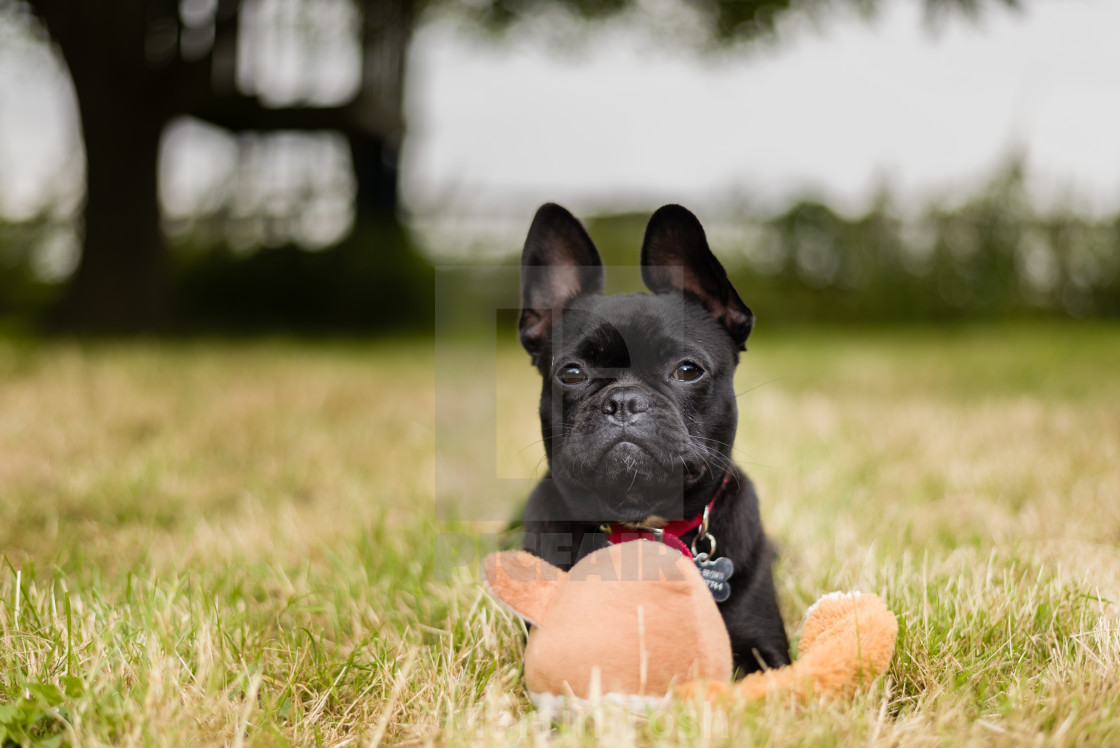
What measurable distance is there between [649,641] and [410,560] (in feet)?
3.94

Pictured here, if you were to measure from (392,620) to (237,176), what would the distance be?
30.5ft

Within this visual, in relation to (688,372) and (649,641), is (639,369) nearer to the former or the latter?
(688,372)

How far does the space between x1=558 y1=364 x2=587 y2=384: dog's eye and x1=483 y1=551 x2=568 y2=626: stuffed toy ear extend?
0.46m

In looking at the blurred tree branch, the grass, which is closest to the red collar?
the grass

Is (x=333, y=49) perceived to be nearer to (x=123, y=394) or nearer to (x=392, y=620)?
(x=123, y=394)

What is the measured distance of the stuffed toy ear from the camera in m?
1.70

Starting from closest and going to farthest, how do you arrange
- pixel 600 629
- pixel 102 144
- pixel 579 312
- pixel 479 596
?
pixel 600 629 < pixel 479 596 < pixel 579 312 < pixel 102 144

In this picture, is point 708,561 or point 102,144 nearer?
point 708,561

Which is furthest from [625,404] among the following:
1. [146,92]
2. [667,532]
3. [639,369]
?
[146,92]

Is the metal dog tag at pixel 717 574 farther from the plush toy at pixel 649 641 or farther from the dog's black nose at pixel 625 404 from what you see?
the dog's black nose at pixel 625 404

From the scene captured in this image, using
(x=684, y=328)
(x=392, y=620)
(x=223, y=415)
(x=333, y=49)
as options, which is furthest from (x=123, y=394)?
(x=333, y=49)

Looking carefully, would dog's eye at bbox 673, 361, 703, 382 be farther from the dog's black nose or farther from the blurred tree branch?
the blurred tree branch

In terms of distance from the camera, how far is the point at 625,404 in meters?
1.82

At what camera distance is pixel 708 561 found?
190 cm
